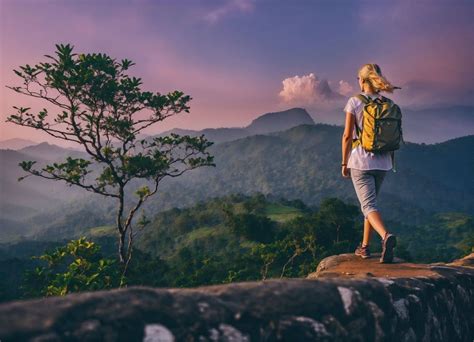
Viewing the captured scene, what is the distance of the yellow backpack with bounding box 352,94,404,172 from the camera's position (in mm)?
4469

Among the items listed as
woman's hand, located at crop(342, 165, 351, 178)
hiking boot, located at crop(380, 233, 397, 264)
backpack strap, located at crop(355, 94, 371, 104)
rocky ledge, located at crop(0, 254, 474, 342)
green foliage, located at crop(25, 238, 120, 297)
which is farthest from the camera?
green foliage, located at crop(25, 238, 120, 297)

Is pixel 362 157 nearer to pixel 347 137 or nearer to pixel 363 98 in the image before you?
pixel 347 137

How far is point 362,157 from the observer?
4801mm

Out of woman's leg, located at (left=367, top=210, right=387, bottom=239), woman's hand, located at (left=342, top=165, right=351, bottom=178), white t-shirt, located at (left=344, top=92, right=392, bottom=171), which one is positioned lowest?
woman's leg, located at (left=367, top=210, right=387, bottom=239)

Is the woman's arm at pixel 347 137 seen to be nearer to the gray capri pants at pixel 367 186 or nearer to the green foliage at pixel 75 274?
the gray capri pants at pixel 367 186

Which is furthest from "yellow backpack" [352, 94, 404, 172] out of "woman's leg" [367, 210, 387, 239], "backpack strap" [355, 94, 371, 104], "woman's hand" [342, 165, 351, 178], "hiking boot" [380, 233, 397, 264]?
"hiking boot" [380, 233, 397, 264]

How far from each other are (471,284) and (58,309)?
12.4 feet

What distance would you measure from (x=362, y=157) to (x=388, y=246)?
1073 mm

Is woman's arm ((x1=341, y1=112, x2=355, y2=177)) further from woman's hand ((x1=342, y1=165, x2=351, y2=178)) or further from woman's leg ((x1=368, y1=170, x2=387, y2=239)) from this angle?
woman's leg ((x1=368, y1=170, x2=387, y2=239))

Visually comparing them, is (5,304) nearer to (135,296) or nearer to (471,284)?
(135,296)

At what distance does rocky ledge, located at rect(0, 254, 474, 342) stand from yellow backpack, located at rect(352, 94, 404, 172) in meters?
1.90

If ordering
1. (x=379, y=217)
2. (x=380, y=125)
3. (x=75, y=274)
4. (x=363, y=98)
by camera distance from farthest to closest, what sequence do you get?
(x=75, y=274) < (x=379, y=217) < (x=363, y=98) < (x=380, y=125)

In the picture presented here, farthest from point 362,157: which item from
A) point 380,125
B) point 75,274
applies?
point 75,274

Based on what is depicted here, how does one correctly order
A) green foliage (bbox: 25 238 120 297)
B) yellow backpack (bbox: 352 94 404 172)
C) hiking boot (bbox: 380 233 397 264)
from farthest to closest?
green foliage (bbox: 25 238 120 297)
hiking boot (bbox: 380 233 397 264)
yellow backpack (bbox: 352 94 404 172)
